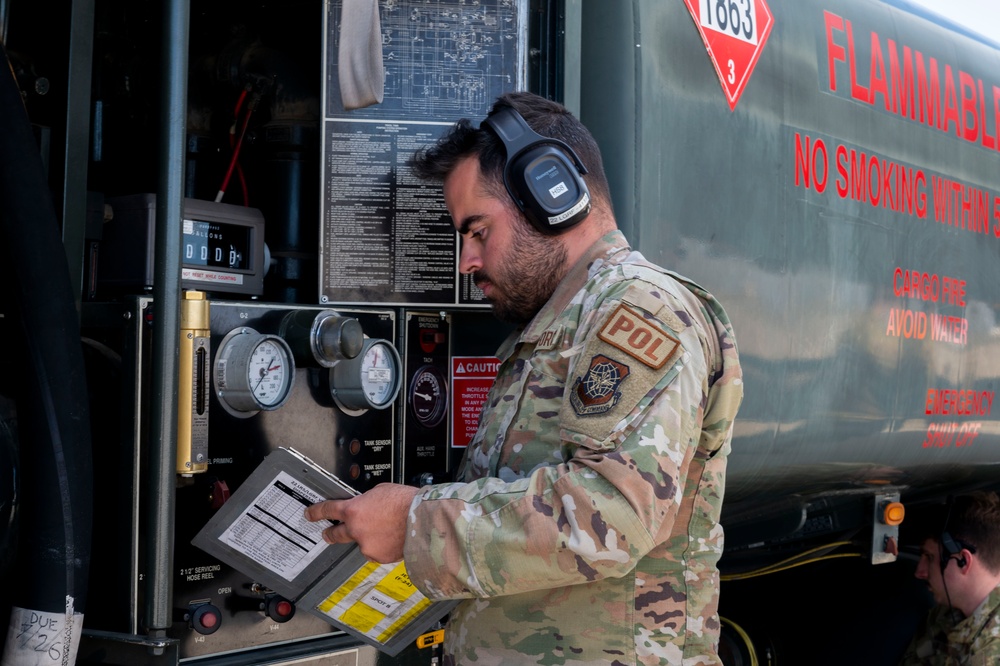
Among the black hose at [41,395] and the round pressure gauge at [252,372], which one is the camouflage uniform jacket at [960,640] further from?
the black hose at [41,395]

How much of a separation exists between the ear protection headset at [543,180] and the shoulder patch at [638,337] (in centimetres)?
26

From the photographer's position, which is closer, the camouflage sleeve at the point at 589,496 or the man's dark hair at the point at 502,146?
the camouflage sleeve at the point at 589,496

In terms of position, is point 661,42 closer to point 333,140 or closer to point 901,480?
point 333,140

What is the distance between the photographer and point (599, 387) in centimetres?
158

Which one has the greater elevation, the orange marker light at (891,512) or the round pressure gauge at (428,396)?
the round pressure gauge at (428,396)

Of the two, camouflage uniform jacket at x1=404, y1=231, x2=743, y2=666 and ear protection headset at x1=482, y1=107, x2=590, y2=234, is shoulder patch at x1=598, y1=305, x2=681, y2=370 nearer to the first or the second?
camouflage uniform jacket at x1=404, y1=231, x2=743, y2=666

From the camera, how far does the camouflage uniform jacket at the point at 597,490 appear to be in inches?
60.7

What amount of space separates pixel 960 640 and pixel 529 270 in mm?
2464

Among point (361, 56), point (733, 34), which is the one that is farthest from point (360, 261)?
point (733, 34)

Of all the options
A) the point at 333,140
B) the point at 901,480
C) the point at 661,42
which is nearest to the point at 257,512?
the point at 333,140

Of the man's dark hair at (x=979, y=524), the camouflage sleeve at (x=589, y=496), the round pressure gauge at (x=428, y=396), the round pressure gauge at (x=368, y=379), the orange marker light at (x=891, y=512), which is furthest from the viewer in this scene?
the man's dark hair at (x=979, y=524)

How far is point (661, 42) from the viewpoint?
2.43 meters

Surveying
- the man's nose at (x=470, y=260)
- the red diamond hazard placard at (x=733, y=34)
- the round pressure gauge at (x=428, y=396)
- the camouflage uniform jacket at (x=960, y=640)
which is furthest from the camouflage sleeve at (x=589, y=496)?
the camouflage uniform jacket at (x=960, y=640)

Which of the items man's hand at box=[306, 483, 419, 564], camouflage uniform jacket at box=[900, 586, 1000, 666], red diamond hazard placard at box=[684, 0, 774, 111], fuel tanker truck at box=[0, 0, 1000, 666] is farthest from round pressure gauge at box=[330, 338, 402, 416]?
camouflage uniform jacket at box=[900, 586, 1000, 666]
